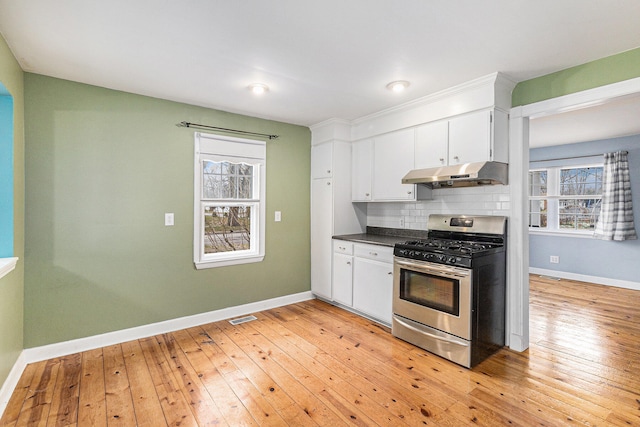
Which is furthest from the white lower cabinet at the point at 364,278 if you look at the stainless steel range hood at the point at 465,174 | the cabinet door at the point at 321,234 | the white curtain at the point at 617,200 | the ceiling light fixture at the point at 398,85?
the white curtain at the point at 617,200

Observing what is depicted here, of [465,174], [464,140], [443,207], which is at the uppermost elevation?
[464,140]

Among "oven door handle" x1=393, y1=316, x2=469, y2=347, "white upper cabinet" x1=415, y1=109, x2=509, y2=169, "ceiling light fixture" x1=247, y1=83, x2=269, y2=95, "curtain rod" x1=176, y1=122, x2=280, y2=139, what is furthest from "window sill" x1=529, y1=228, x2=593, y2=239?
"ceiling light fixture" x1=247, y1=83, x2=269, y2=95

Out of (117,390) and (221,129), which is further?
(221,129)

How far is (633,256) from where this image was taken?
5.02 metres

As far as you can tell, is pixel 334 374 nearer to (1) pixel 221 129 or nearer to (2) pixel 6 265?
(2) pixel 6 265

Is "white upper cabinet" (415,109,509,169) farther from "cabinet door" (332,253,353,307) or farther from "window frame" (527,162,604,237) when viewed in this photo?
"window frame" (527,162,604,237)

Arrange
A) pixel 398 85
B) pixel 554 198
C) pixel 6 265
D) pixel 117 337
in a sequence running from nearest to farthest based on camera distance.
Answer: pixel 6 265 < pixel 398 85 < pixel 117 337 < pixel 554 198

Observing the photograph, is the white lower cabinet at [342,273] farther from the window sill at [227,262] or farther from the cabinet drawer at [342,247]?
the window sill at [227,262]

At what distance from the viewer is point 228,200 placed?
3.80m

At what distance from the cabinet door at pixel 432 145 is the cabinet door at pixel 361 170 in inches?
28.5

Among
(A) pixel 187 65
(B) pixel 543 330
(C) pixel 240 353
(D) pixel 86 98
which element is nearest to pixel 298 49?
(A) pixel 187 65

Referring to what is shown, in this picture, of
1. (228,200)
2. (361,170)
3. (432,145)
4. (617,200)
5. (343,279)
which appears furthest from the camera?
(617,200)

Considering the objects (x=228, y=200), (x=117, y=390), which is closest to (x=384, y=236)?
(x=228, y=200)

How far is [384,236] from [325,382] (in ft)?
7.03
